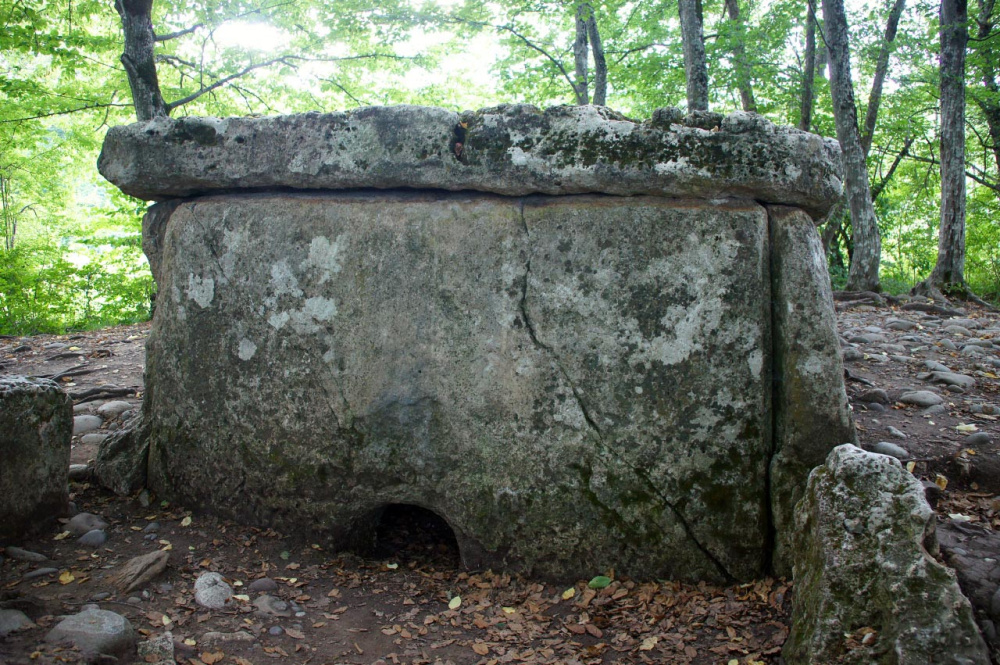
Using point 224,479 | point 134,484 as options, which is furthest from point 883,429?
point 134,484

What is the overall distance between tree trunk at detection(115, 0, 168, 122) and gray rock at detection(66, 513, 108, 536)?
14.8ft

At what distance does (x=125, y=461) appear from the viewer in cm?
335

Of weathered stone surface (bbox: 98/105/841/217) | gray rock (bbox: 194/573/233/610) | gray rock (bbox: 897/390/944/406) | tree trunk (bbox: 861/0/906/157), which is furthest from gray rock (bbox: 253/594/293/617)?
tree trunk (bbox: 861/0/906/157)

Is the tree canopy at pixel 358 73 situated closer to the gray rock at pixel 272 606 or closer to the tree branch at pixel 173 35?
the tree branch at pixel 173 35

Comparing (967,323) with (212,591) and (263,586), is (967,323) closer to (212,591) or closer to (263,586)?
(263,586)

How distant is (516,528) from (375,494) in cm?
64

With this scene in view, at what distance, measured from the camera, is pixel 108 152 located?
3.11 m

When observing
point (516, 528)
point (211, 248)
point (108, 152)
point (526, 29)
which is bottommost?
point (516, 528)

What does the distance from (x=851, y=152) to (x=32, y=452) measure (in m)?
9.26

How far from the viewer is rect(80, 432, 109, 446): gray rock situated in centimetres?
396

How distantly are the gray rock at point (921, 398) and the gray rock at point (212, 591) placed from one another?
3.69 meters

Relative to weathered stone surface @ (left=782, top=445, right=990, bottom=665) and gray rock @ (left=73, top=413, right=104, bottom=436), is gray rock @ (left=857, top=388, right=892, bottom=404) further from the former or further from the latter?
→ gray rock @ (left=73, top=413, right=104, bottom=436)

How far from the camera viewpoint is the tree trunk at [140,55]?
248 inches

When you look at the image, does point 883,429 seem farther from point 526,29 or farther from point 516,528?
point 526,29
